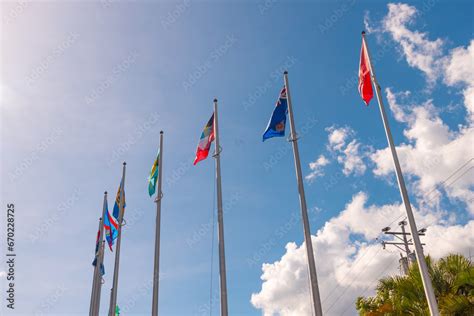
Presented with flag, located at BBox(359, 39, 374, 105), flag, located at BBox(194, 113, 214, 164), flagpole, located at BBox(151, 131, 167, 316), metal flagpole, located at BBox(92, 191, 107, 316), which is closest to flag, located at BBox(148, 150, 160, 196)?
flagpole, located at BBox(151, 131, 167, 316)

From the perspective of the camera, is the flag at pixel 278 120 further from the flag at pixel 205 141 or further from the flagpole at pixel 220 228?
the flag at pixel 205 141

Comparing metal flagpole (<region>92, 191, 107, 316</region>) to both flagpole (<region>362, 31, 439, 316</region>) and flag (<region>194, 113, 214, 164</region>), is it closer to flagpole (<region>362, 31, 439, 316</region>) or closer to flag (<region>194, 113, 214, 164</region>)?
flag (<region>194, 113, 214, 164</region>)

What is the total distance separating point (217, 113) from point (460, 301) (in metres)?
12.6

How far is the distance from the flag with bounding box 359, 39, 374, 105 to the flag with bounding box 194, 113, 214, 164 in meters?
7.20

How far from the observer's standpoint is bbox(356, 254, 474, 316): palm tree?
38.5 feet

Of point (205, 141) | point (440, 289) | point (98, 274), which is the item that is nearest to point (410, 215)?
point (440, 289)

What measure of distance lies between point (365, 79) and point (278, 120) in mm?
3687

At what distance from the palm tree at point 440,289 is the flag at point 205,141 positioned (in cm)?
969

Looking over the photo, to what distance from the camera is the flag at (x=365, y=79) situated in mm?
15727

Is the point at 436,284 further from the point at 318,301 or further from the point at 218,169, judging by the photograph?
the point at 218,169

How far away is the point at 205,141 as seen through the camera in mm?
20016

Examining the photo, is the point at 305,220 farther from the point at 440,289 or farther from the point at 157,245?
the point at 157,245

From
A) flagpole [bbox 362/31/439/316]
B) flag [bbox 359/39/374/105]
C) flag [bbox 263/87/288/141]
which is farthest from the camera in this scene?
flag [bbox 263/87/288/141]

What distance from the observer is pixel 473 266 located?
1266cm
